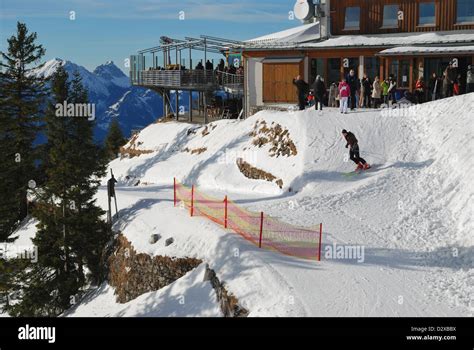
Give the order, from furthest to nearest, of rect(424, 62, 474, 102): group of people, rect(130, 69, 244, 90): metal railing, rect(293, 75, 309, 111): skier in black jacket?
1. rect(130, 69, 244, 90): metal railing
2. rect(293, 75, 309, 111): skier in black jacket
3. rect(424, 62, 474, 102): group of people

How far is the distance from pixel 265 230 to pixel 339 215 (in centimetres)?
318

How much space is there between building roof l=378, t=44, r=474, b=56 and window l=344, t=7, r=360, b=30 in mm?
6465

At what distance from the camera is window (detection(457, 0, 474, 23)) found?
34.7m

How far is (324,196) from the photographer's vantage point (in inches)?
851

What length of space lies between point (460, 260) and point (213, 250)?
7.60 m

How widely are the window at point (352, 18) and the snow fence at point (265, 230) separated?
20793mm

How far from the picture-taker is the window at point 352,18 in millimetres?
37625

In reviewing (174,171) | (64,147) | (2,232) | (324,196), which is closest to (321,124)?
(324,196)

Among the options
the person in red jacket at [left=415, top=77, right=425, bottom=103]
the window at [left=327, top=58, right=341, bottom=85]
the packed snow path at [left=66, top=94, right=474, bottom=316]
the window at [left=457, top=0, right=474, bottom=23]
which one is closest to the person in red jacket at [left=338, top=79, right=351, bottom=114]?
the packed snow path at [left=66, top=94, right=474, bottom=316]
